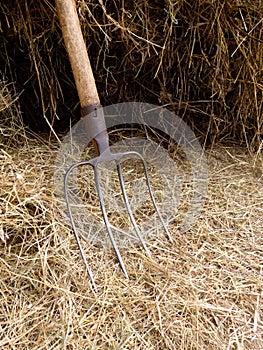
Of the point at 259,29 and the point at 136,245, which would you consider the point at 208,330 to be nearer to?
the point at 136,245

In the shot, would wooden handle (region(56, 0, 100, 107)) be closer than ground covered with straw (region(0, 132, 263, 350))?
No

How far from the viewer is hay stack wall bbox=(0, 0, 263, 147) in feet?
3.99

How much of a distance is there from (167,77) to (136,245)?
2.02 feet

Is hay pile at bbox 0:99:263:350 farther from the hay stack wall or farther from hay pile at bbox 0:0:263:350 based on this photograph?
the hay stack wall

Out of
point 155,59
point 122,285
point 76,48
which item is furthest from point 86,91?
point 122,285

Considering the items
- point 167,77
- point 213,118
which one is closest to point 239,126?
point 213,118

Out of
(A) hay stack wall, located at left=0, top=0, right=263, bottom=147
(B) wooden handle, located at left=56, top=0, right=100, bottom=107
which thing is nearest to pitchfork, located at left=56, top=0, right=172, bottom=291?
(B) wooden handle, located at left=56, top=0, right=100, bottom=107

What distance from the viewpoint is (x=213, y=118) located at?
4.63 ft

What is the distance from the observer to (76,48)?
106 centimetres

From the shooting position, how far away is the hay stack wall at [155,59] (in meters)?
1.21

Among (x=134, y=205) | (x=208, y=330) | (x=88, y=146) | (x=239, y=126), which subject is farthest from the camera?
(x=239, y=126)

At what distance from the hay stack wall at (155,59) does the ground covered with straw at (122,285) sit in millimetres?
378

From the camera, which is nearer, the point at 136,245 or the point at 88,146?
the point at 136,245

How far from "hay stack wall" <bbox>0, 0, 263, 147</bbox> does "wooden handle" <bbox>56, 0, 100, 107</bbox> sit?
0.38ft
